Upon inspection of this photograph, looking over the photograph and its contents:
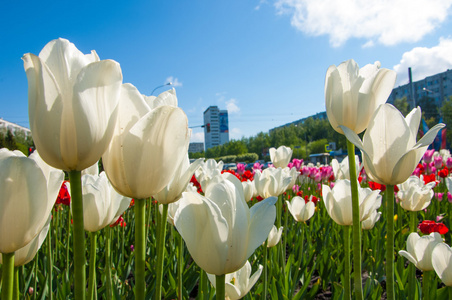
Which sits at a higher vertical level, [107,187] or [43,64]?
[43,64]

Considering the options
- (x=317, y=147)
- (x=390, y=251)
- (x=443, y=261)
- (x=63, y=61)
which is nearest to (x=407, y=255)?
(x=443, y=261)

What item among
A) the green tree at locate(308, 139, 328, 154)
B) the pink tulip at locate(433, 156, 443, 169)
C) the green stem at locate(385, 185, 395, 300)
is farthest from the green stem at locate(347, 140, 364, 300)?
the green tree at locate(308, 139, 328, 154)

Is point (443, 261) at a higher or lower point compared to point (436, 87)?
lower

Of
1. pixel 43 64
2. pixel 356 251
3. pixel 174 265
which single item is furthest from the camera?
pixel 174 265

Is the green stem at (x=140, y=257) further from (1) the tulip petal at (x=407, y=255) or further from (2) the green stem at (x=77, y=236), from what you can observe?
(1) the tulip petal at (x=407, y=255)

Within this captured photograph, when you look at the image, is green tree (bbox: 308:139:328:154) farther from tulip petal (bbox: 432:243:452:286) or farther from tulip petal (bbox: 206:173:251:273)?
tulip petal (bbox: 206:173:251:273)

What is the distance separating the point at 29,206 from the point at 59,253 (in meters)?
2.16

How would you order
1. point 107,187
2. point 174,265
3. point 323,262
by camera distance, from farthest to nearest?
point 323,262
point 174,265
point 107,187

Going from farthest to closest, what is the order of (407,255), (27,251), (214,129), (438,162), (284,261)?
1. (214,129)
2. (438,162)
3. (284,261)
4. (407,255)
5. (27,251)

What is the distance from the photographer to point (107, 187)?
1016mm

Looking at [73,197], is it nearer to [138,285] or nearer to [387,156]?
[138,285]

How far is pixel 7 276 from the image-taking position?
55 centimetres

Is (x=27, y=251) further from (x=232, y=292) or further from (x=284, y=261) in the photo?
(x=284, y=261)

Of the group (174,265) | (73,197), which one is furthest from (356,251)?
(174,265)
